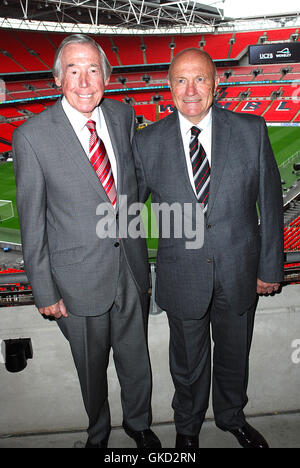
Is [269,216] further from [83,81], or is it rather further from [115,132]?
[83,81]

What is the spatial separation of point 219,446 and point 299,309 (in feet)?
2.90

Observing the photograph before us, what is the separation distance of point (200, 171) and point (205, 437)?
59.2 inches

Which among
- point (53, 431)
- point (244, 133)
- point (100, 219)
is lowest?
point (53, 431)

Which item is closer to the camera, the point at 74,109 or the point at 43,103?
the point at 74,109

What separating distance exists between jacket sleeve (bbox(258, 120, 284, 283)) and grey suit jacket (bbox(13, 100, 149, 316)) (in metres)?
0.61

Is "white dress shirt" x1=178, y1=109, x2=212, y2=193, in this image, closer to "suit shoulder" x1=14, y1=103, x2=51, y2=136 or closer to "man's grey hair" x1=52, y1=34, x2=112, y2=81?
"man's grey hair" x1=52, y1=34, x2=112, y2=81

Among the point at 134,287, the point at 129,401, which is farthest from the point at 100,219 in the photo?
the point at 129,401

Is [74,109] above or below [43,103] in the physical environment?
below

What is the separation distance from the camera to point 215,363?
2.20 meters

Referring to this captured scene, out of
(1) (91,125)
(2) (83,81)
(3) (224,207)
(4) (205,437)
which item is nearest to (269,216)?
(3) (224,207)

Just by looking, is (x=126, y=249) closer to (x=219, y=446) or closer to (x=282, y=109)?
(x=219, y=446)

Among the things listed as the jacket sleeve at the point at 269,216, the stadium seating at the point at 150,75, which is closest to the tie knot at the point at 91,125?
the jacket sleeve at the point at 269,216

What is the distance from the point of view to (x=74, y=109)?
6.06ft

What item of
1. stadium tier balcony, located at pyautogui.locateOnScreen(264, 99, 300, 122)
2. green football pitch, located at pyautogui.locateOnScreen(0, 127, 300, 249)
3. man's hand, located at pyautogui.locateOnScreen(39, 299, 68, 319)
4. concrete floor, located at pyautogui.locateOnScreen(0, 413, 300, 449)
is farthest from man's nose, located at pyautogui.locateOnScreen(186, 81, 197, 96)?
stadium tier balcony, located at pyautogui.locateOnScreen(264, 99, 300, 122)
